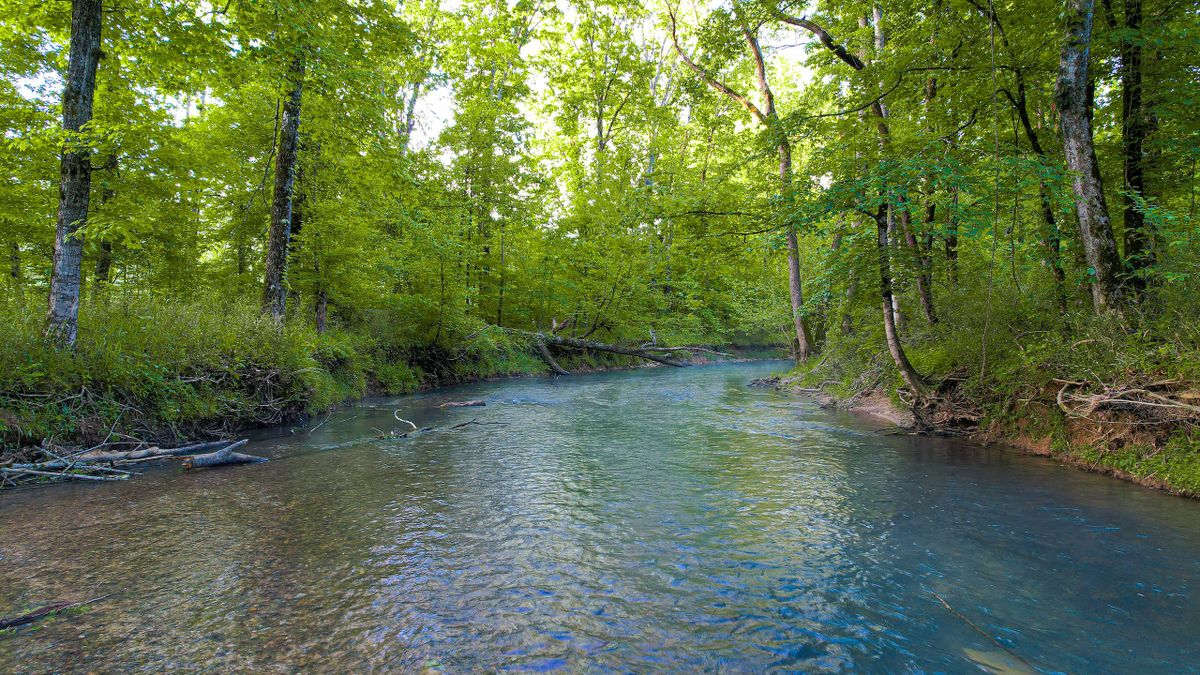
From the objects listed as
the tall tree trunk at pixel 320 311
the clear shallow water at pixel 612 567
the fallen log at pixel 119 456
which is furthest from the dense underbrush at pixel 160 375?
the clear shallow water at pixel 612 567

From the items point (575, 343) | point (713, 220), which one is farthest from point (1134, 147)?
point (575, 343)

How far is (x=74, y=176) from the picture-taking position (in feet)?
23.3

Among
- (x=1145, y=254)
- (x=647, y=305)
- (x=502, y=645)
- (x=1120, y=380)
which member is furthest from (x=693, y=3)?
(x=502, y=645)

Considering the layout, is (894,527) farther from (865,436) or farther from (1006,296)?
(1006,296)

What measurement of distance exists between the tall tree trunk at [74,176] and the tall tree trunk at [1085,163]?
41.2 feet

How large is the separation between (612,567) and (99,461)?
6504 millimetres

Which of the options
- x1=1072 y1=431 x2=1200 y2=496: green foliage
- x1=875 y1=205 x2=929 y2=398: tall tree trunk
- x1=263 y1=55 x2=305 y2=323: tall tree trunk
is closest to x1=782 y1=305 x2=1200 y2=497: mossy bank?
x1=1072 y1=431 x2=1200 y2=496: green foliage

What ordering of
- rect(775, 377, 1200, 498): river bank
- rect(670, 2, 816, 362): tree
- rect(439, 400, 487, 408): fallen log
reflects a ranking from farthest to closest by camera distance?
rect(670, 2, 816, 362): tree < rect(439, 400, 487, 408): fallen log < rect(775, 377, 1200, 498): river bank

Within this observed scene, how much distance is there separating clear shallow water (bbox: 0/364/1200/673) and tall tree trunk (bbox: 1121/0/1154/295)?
113 inches

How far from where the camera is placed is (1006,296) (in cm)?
856

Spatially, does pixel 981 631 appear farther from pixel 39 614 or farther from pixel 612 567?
pixel 39 614

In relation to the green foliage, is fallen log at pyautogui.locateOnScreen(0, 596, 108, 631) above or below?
below

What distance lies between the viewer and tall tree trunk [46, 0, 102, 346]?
6770 millimetres

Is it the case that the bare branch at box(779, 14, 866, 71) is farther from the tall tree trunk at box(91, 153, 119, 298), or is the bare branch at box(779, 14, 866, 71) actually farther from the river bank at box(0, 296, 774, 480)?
the tall tree trunk at box(91, 153, 119, 298)
